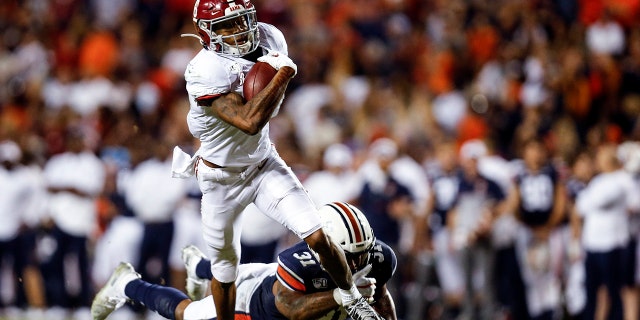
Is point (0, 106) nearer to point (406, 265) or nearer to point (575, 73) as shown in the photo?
point (406, 265)

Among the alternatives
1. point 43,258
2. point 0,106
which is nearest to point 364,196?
point 43,258

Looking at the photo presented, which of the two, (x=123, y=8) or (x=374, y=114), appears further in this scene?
(x=123, y=8)

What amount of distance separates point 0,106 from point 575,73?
6.43m

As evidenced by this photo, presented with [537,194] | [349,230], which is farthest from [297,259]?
[537,194]

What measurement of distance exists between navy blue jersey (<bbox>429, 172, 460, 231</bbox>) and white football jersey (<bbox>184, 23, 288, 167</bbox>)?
13.4ft

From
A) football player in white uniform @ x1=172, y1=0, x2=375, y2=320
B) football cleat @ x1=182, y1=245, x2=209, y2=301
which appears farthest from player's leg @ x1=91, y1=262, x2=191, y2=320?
football player in white uniform @ x1=172, y1=0, x2=375, y2=320

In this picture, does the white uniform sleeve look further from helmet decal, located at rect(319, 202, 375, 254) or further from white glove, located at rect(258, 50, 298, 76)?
white glove, located at rect(258, 50, 298, 76)

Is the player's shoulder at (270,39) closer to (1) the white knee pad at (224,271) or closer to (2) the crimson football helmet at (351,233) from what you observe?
(2) the crimson football helmet at (351,233)

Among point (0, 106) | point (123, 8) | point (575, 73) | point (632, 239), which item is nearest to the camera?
point (632, 239)

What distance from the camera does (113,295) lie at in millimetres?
6344

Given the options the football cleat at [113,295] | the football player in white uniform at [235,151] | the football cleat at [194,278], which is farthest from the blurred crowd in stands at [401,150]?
the football player in white uniform at [235,151]

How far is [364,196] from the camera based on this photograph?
9.46m

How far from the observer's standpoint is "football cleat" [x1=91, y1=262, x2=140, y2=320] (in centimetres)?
634

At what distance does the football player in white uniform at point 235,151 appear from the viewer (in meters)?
5.18
